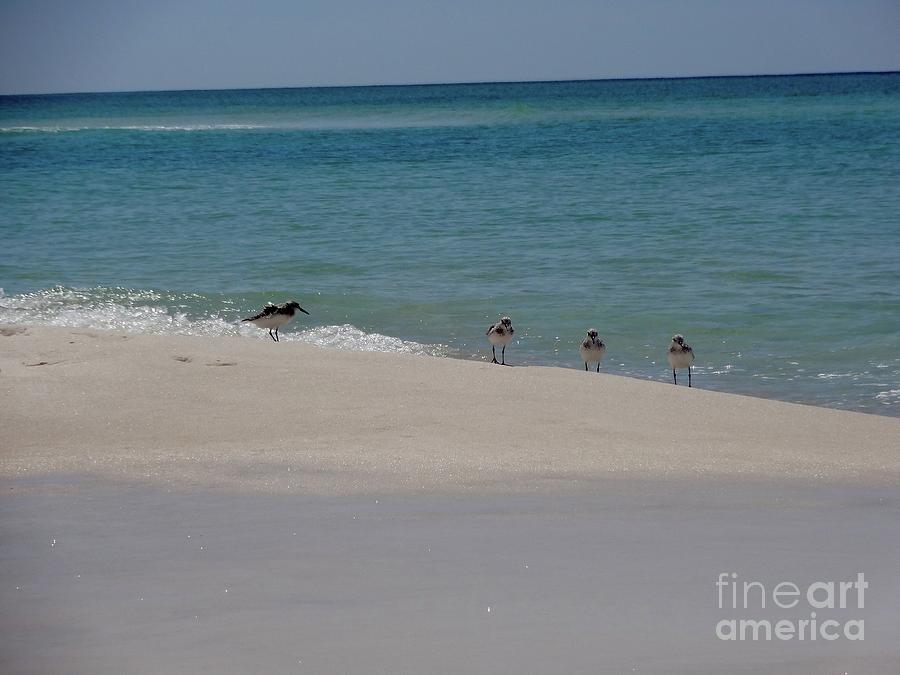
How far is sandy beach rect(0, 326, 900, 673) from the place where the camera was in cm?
391

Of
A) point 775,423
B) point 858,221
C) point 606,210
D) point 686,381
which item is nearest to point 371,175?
point 606,210

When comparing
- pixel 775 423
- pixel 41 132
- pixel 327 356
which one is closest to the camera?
pixel 775 423

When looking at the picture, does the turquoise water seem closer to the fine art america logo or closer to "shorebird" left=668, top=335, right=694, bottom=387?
"shorebird" left=668, top=335, right=694, bottom=387

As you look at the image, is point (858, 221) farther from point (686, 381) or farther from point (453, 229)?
point (686, 381)

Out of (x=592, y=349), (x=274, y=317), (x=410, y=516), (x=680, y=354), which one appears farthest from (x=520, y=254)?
(x=410, y=516)

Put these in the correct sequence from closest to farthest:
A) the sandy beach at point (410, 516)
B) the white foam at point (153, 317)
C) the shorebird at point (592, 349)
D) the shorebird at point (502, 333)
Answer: the sandy beach at point (410, 516), the shorebird at point (592, 349), the shorebird at point (502, 333), the white foam at point (153, 317)

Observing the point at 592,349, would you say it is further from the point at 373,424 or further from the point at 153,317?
the point at 153,317

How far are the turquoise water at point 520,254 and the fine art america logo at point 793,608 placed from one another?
4.45 meters

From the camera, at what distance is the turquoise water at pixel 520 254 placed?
10.6 meters

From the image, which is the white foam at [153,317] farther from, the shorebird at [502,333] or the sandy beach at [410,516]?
the sandy beach at [410,516]

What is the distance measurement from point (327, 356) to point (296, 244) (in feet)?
27.4

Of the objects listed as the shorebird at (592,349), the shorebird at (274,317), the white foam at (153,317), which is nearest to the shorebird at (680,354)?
the shorebird at (592,349)

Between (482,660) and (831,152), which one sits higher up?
(831,152)

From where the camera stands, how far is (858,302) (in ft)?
37.7
